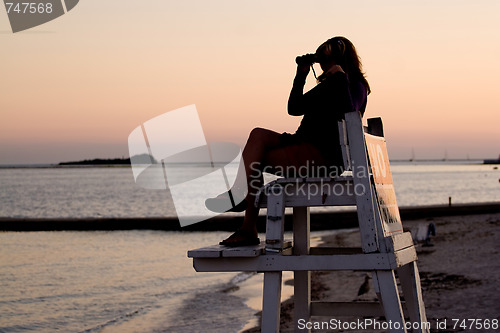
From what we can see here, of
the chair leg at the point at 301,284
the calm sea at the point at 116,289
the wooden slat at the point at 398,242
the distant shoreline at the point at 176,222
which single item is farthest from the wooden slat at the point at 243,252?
the distant shoreline at the point at 176,222

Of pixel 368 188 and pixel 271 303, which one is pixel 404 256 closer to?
pixel 368 188

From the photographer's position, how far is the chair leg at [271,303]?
12.5ft

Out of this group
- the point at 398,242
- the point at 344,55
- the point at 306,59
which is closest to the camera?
the point at 398,242

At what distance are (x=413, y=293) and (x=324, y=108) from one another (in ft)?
4.76

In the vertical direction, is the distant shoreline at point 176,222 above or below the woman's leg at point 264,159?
below

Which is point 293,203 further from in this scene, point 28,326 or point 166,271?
point 166,271

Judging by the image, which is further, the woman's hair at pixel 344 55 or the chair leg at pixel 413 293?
the chair leg at pixel 413 293

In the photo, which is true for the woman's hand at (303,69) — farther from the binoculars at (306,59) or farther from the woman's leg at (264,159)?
the woman's leg at (264,159)

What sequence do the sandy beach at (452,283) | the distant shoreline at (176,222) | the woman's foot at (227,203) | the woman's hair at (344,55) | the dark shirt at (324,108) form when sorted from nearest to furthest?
the woman's foot at (227,203), the dark shirt at (324,108), the woman's hair at (344,55), the sandy beach at (452,283), the distant shoreline at (176,222)

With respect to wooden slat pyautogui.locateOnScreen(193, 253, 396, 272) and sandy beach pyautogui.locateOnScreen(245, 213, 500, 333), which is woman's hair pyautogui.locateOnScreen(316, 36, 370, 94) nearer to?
wooden slat pyautogui.locateOnScreen(193, 253, 396, 272)

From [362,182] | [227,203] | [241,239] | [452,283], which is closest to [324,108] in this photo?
[362,182]

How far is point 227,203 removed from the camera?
4.08 meters

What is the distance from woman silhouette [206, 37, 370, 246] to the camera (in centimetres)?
411

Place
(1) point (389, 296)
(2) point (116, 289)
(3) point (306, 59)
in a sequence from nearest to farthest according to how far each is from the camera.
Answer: (1) point (389, 296), (3) point (306, 59), (2) point (116, 289)
